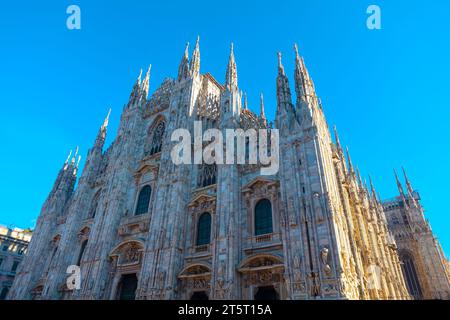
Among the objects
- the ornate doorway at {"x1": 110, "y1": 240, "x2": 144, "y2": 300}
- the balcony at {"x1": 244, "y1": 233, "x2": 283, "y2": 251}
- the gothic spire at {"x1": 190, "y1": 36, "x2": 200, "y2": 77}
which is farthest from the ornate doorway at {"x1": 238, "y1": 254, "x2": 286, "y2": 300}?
the gothic spire at {"x1": 190, "y1": 36, "x2": 200, "y2": 77}

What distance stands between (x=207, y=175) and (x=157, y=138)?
9.06 metres

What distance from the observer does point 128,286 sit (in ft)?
73.7

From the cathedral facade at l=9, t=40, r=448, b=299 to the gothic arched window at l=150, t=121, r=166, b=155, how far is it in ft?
0.44

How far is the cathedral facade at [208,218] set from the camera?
15.6m

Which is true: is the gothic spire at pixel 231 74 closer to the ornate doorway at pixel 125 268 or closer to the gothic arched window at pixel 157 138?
the gothic arched window at pixel 157 138

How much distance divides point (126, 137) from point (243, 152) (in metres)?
14.3

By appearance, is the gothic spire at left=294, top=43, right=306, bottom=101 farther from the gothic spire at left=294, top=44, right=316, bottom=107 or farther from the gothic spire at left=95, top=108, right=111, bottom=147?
the gothic spire at left=95, top=108, right=111, bottom=147

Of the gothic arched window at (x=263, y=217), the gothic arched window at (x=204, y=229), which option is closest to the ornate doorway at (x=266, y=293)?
the gothic arched window at (x=263, y=217)

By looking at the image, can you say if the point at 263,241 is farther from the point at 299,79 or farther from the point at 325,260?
the point at 299,79

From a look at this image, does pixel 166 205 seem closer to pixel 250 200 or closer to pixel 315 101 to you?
pixel 250 200
